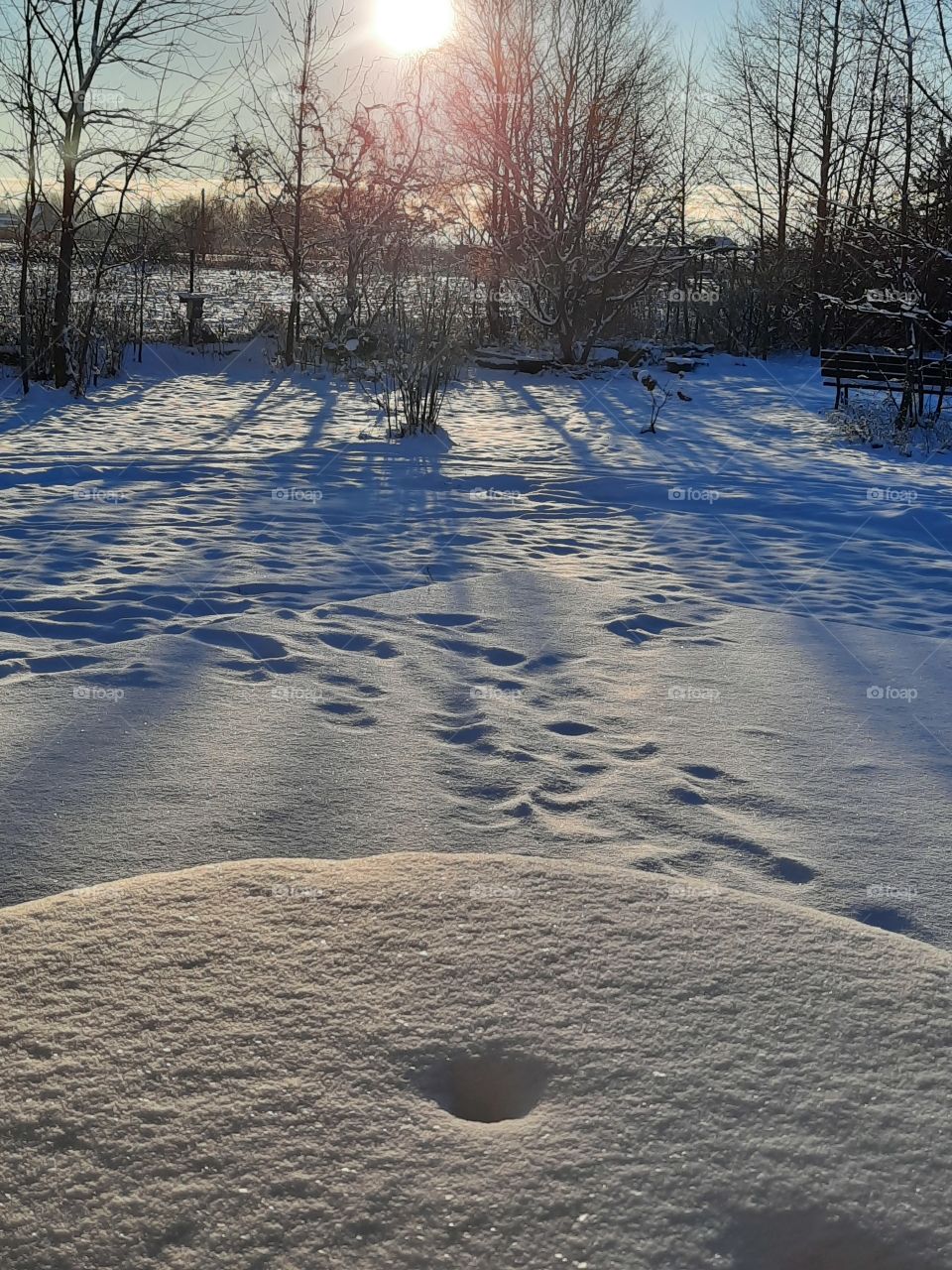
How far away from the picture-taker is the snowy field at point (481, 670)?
9.03 feet

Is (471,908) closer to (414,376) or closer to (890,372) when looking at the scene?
(414,376)

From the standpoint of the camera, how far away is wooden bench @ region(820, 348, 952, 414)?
Result: 1134cm

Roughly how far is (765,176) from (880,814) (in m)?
23.1

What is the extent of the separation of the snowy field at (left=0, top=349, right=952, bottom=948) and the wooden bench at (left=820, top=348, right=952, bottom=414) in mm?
3153

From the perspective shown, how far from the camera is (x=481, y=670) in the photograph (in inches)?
160

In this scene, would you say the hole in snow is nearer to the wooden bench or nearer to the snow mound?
the snow mound

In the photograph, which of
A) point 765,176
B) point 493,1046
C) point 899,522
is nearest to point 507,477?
point 899,522

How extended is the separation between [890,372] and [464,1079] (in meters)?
11.8

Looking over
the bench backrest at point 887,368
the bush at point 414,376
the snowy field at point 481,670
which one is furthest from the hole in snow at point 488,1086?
the bench backrest at point 887,368

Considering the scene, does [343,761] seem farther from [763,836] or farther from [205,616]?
[205,616]

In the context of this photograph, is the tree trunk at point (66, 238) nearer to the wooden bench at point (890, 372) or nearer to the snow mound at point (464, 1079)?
the wooden bench at point (890, 372)

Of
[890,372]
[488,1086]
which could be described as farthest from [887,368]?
[488,1086]

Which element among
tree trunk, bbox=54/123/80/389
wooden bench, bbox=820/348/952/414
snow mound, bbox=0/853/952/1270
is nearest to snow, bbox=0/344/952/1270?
snow mound, bbox=0/853/952/1270

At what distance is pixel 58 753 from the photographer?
3.16 metres
